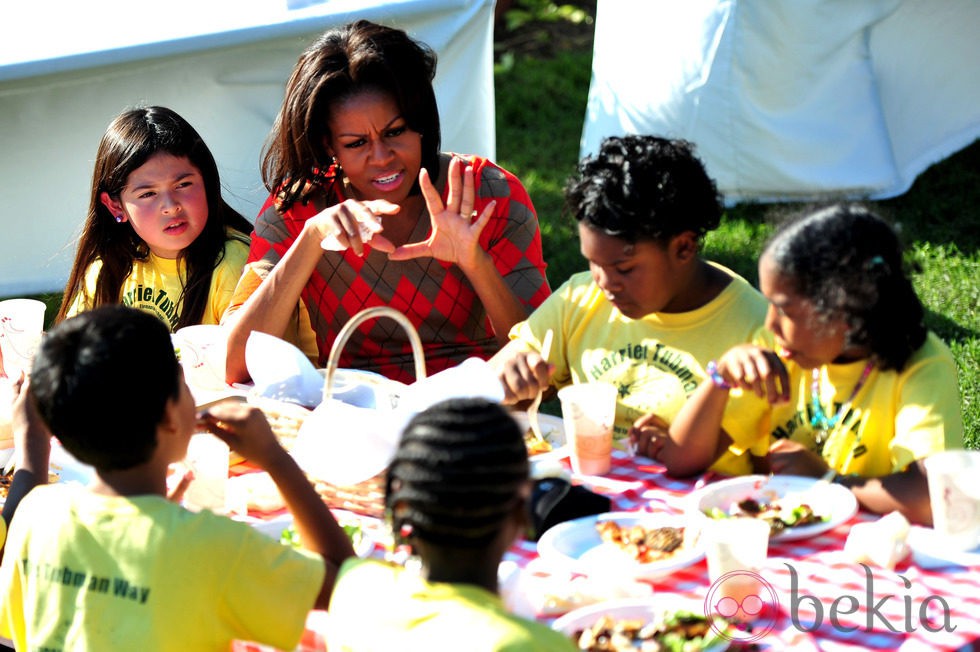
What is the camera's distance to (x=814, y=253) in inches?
98.2

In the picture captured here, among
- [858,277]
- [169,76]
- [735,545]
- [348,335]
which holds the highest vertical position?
[169,76]

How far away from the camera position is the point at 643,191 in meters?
2.89

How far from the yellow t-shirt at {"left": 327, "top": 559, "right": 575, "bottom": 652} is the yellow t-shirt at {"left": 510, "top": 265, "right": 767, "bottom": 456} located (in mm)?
1115

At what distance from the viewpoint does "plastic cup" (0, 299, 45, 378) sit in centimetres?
333

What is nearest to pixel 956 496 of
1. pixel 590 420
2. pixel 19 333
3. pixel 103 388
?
pixel 590 420

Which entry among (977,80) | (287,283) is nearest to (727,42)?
(977,80)

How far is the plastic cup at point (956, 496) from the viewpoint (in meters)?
2.26

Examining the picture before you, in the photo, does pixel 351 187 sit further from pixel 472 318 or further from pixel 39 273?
pixel 39 273

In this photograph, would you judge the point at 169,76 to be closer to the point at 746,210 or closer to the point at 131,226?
the point at 131,226

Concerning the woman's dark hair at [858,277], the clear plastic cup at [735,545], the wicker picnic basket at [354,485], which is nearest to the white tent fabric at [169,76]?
the wicker picnic basket at [354,485]

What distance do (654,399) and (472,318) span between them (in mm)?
1034
